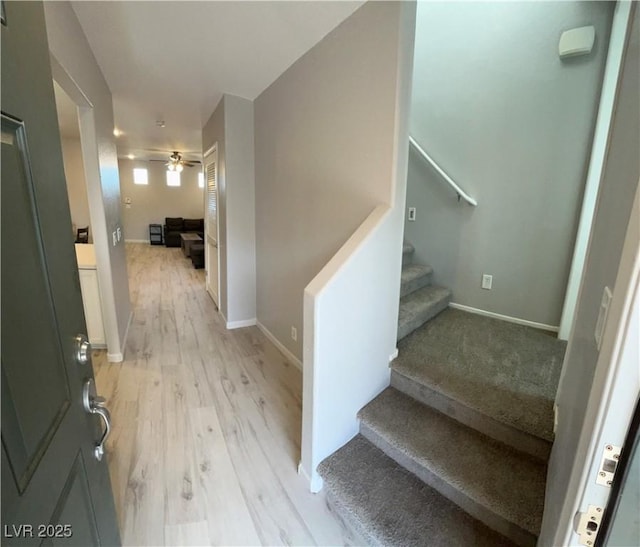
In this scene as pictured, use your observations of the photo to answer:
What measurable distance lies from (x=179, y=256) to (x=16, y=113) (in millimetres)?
8289

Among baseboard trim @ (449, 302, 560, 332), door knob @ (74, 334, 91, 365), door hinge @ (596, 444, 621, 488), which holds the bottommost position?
baseboard trim @ (449, 302, 560, 332)

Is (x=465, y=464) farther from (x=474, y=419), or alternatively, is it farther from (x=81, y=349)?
(x=81, y=349)

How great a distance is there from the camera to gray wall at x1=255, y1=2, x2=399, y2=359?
68.1 inches

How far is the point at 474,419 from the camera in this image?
5.11ft

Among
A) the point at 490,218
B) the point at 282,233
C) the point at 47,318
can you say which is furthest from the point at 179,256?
the point at 47,318

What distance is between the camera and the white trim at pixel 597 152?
1888mm

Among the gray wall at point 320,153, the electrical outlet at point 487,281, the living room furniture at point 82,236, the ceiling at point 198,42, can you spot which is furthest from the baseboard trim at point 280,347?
the living room furniture at point 82,236

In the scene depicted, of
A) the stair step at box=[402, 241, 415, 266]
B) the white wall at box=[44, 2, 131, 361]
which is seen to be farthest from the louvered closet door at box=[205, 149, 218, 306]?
the stair step at box=[402, 241, 415, 266]

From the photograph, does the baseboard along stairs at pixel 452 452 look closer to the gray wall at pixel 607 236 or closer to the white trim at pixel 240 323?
the gray wall at pixel 607 236

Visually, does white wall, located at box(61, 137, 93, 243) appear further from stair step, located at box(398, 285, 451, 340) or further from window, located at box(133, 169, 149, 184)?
stair step, located at box(398, 285, 451, 340)

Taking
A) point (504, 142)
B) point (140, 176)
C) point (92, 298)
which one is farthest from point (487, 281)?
point (140, 176)

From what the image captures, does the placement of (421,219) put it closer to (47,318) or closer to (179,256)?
(47,318)

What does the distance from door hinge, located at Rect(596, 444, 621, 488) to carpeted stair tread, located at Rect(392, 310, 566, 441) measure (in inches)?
35.4

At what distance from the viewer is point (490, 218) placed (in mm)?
2602
